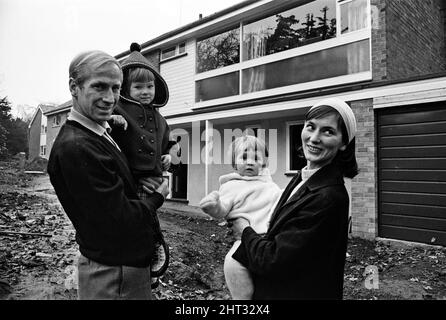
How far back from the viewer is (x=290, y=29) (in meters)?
6.54

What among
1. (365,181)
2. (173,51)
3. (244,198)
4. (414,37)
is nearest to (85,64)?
(244,198)

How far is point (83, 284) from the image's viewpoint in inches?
45.2

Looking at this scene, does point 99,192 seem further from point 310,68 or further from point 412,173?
point 310,68

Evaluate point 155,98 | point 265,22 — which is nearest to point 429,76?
point 265,22

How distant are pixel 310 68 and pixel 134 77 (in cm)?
526

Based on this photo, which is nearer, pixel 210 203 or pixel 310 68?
pixel 210 203

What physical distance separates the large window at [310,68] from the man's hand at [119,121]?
5.08m

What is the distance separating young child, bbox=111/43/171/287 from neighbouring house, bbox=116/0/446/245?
444cm

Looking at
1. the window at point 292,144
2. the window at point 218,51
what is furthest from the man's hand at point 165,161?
the window at point 218,51

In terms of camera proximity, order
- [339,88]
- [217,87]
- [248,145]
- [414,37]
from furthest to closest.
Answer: [217,87] → [414,37] → [339,88] → [248,145]

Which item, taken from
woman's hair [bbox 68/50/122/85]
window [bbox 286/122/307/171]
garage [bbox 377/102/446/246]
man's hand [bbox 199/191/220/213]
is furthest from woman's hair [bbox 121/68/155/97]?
window [bbox 286/122/307/171]

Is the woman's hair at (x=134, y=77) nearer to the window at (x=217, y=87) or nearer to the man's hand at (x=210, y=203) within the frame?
the man's hand at (x=210, y=203)

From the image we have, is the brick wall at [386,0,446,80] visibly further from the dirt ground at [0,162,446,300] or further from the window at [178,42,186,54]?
the window at [178,42,186,54]

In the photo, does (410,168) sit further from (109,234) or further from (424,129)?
(109,234)
